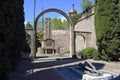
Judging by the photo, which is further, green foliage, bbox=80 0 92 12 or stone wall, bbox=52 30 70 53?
stone wall, bbox=52 30 70 53

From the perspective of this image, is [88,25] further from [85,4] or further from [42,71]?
[42,71]

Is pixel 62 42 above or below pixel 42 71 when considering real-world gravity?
above

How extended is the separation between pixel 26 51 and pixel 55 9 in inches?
283

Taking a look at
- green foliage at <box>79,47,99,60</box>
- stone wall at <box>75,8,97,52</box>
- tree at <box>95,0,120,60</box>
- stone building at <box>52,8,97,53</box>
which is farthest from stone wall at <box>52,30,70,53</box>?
tree at <box>95,0,120,60</box>

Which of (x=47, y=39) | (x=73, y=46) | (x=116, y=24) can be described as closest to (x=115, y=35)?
(x=116, y=24)

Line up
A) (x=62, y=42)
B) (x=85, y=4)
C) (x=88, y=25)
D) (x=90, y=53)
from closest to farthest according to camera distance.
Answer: (x=90, y=53) → (x=88, y=25) → (x=85, y=4) → (x=62, y=42)

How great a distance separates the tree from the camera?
20.7 metres

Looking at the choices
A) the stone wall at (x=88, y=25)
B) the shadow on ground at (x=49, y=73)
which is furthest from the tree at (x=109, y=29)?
the stone wall at (x=88, y=25)

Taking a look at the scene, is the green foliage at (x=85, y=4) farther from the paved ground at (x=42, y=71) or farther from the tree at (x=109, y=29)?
the paved ground at (x=42, y=71)

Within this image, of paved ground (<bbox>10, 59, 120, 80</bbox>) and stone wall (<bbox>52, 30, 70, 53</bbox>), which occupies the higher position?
stone wall (<bbox>52, 30, 70, 53</bbox>)

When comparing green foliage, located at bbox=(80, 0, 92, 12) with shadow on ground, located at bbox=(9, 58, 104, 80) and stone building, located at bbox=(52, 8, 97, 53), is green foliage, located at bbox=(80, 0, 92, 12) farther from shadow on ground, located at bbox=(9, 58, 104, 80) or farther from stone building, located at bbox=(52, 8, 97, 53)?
shadow on ground, located at bbox=(9, 58, 104, 80)

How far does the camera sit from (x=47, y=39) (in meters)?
42.1

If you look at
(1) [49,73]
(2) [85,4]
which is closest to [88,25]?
(2) [85,4]

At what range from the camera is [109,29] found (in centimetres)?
2102
